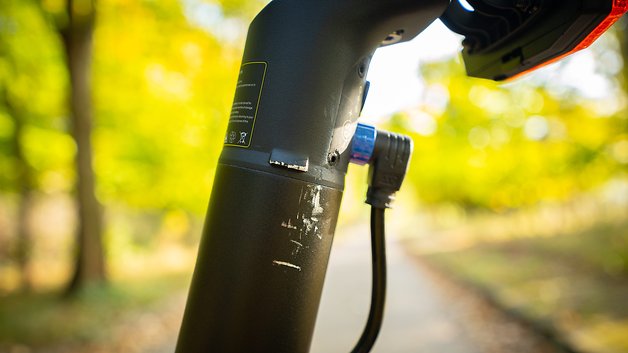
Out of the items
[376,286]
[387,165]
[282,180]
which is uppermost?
[387,165]

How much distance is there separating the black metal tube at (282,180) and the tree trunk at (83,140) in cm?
737

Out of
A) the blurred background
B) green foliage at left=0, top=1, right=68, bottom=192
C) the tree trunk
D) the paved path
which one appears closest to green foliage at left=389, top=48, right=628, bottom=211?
the blurred background

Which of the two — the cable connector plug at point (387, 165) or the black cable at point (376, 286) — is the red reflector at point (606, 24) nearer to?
the cable connector plug at point (387, 165)

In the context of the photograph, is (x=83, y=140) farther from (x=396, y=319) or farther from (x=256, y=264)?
(x=256, y=264)

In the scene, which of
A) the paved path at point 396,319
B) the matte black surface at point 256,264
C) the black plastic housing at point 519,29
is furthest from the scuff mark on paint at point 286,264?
the paved path at point 396,319

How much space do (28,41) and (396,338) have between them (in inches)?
355

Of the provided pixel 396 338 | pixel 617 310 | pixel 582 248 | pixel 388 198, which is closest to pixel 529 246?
pixel 582 248

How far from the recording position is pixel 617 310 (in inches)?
237

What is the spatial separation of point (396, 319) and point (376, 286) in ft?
20.0

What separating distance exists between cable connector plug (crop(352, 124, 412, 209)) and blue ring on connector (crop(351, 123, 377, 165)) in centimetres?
1

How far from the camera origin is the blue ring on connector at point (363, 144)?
1120 millimetres

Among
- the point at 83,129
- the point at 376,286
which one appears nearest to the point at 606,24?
the point at 376,286

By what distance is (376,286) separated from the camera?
1234mm

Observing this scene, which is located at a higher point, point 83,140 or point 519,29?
point 519,29
